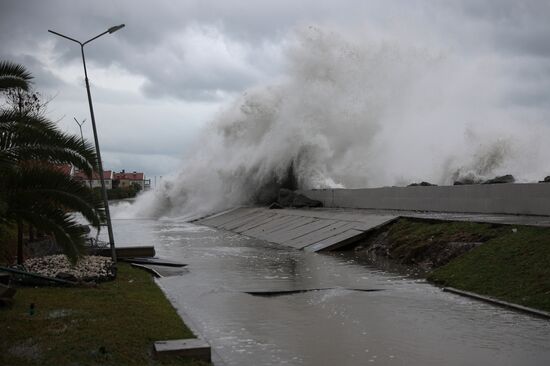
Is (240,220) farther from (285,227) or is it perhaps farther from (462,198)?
(462,198)

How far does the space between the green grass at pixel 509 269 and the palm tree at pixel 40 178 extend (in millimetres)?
6621

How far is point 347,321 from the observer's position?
845cm

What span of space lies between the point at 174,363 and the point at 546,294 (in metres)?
5.98

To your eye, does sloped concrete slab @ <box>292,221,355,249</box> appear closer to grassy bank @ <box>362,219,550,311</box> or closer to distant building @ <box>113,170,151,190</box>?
grassy bank @ <box>362,219,550,311</box>

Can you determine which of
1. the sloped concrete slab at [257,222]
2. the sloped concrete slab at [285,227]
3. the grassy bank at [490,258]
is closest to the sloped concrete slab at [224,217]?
the sloped concrete slab at [257,222]

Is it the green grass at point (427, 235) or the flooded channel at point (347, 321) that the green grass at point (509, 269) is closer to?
the flooded channel at point (347, 321)

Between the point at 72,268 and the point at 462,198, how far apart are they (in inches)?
531

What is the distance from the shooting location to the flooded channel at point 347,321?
261 inches

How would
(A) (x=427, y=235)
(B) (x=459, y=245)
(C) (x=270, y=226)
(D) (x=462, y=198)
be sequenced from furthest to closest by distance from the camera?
(C) (x=270, y=226), (D) (x=462, y=198), (A) (x=427, y=235), (B) (x=459, y=245)

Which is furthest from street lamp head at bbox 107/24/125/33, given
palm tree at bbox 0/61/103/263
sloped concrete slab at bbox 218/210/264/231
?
sloped concrete slab at bbox 218/210/264/231

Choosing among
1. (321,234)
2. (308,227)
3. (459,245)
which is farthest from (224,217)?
(459,245)

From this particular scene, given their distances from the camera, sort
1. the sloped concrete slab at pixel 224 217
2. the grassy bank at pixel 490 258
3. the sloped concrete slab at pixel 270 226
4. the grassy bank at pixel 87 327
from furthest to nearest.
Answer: the sloped concrete slab at pixel 224 217, the sloped concrete slab at pixel 270 226, the grassy bank at pixel 490 258, the grassy bank at pixel 87 327

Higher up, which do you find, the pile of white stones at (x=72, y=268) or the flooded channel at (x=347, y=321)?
the pile of white stones at (x=72, y=268)

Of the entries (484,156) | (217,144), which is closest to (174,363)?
(484,156)
